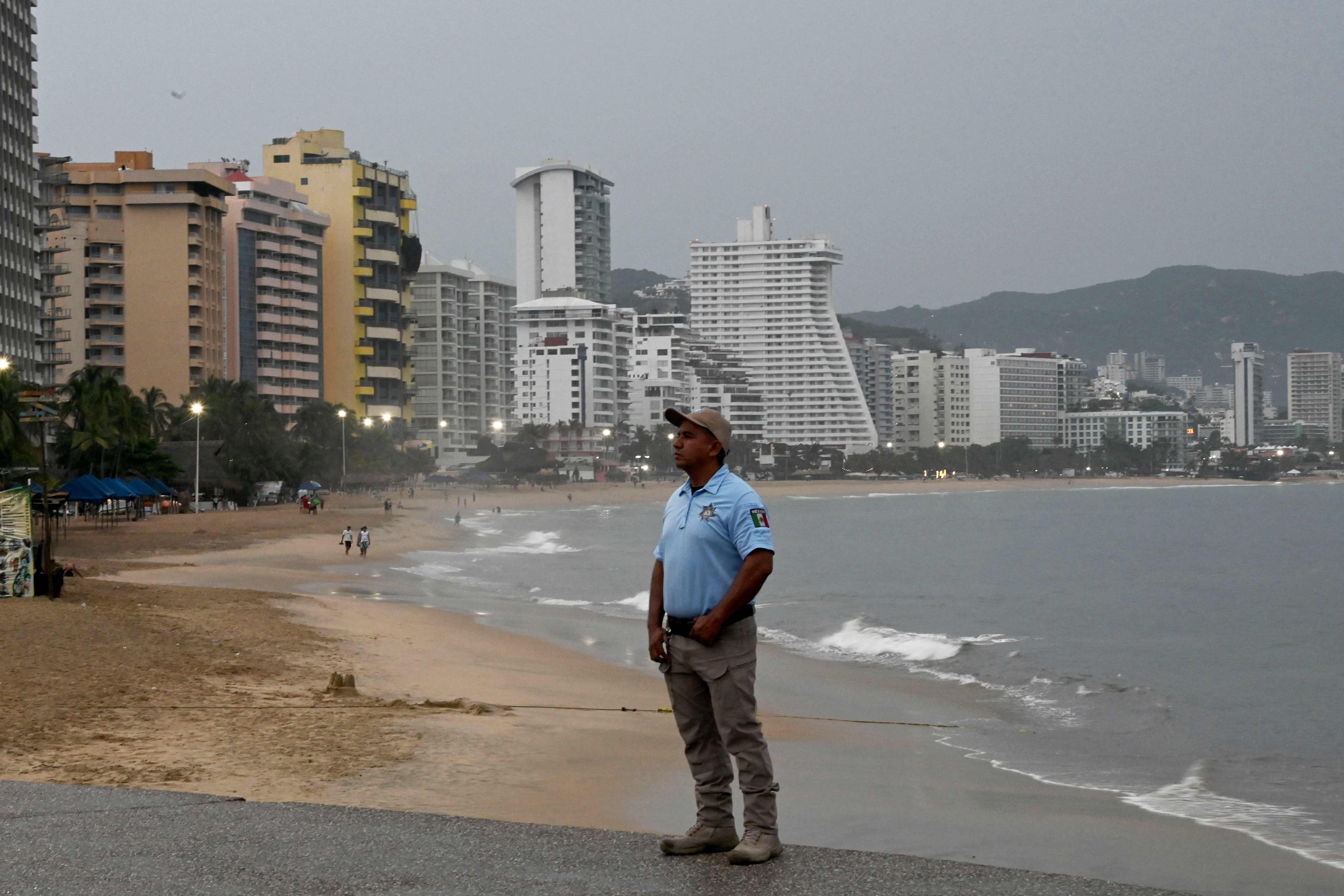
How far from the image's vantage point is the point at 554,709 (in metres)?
13.5

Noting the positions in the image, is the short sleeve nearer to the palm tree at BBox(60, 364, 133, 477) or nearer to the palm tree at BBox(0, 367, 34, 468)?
the palm tree at BBox(0, 367, 34, 468)

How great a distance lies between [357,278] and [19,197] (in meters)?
54.7

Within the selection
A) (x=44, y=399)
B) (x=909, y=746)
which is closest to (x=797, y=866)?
(x=909, y=746)

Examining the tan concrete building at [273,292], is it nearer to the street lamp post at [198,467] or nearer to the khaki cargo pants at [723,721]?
the street lamp post at [198,467]

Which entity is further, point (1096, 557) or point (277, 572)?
point (1096, 557)

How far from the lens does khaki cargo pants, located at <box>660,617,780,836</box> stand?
5.77 metres

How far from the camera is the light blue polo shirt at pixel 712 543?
18.8 ft

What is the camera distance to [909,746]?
12.8 metres

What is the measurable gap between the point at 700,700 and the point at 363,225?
5212 inches

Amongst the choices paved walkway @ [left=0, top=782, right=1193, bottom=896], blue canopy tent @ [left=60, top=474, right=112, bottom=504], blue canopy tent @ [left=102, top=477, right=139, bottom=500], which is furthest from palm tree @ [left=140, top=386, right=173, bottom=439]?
paved walkway @ [left=0, top=782, right=1193, bottom=896]

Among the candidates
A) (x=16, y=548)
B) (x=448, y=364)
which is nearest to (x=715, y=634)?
(x=16, y=548)

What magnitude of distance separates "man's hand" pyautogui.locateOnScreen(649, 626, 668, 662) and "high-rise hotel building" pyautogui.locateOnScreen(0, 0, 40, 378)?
74.8 m

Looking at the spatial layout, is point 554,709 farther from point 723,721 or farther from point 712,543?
point 712,543

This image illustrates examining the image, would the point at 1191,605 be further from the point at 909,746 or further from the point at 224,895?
the point at 224,895
